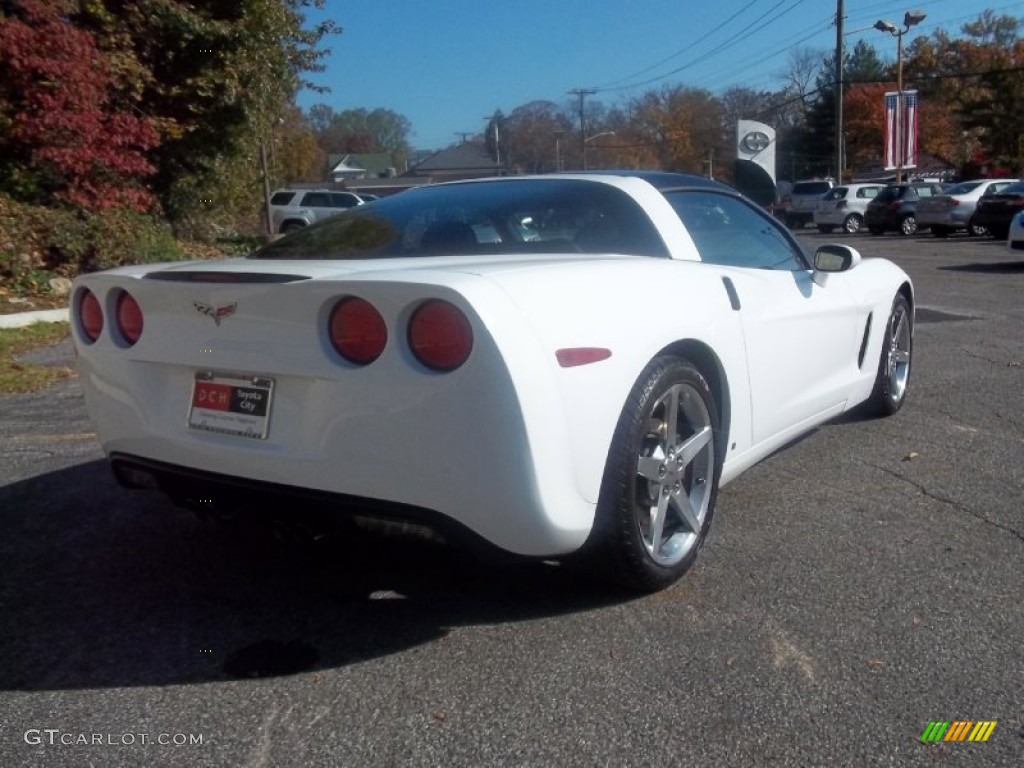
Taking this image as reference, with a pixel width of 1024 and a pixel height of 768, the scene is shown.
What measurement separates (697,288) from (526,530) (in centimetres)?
118

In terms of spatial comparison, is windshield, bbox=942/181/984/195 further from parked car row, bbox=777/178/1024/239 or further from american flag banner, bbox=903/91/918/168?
american flag banner, bbox=903/91/918/168

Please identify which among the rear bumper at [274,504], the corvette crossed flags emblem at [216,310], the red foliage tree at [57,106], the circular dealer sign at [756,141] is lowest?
the rear bumper at [274,504]

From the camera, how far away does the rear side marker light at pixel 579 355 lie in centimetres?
272

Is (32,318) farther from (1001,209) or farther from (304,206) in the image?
(304,206)

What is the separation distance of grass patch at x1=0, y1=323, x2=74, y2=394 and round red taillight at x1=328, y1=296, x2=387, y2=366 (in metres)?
4.99

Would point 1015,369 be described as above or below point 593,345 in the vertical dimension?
below

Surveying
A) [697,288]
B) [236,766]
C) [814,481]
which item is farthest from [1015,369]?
[236,766]

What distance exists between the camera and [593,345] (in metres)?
2.82

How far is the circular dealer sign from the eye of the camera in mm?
20281

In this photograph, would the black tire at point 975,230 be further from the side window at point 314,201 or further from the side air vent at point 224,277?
the side air vent at point 224,277

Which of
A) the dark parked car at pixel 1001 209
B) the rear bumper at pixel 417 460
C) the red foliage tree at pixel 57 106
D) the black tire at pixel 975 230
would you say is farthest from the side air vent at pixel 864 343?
the black tire at pixel 975 230

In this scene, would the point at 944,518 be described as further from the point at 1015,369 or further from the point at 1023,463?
the point at 1015,369

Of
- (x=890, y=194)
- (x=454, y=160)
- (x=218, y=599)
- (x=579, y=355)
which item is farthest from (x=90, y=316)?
(x=454, y=160)

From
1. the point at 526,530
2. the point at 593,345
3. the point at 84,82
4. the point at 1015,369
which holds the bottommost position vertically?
the point at 1015,369
